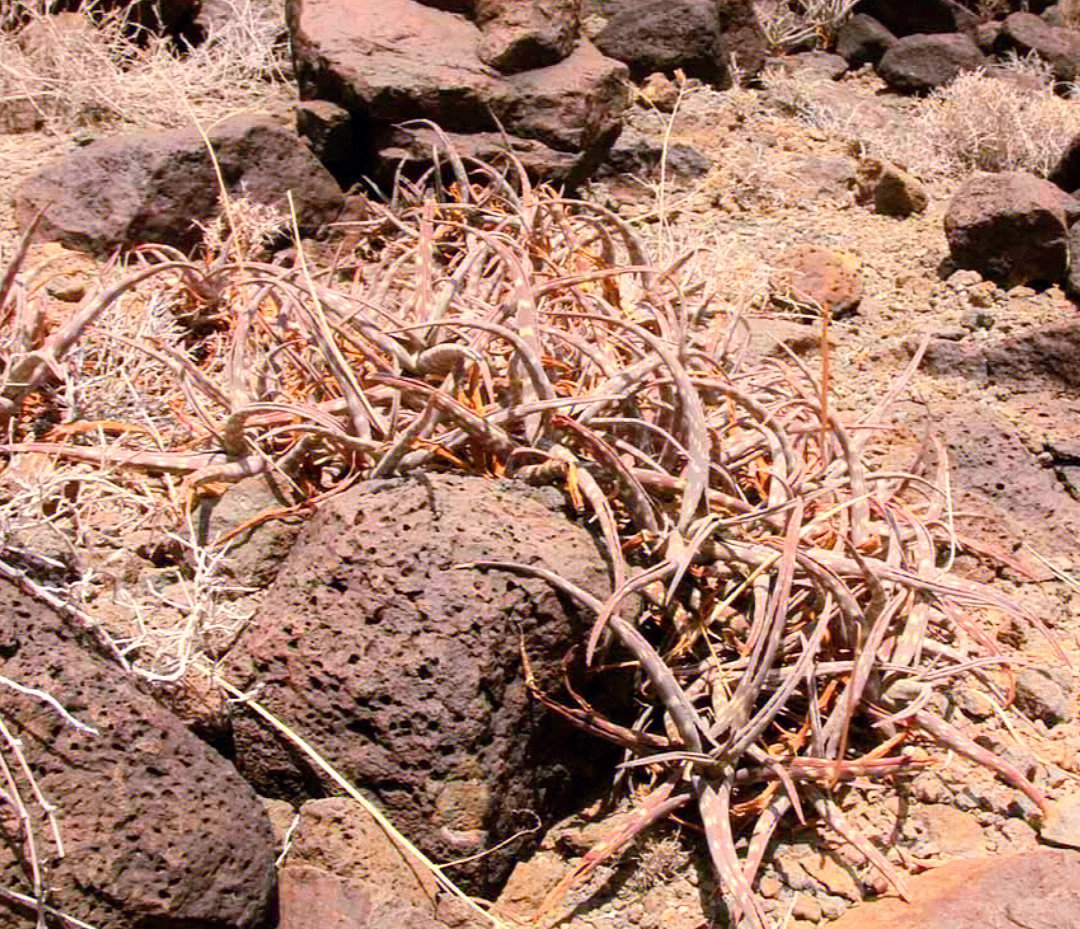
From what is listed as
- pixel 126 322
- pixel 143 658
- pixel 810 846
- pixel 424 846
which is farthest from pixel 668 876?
pixel 126 322

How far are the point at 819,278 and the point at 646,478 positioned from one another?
2.26 meters

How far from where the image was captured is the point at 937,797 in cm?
272

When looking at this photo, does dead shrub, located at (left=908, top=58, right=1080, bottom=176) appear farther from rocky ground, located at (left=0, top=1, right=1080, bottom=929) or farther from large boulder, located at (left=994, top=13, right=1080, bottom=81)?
large boulder, located at (left=994, top=13, right=1080, bottom=81)

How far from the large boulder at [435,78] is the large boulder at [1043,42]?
2.97 metres

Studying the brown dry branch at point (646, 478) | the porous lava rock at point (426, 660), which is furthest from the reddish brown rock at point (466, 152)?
the porous lava rock at point (426, 660)

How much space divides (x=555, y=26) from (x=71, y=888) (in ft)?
12.6

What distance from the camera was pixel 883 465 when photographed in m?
3.76

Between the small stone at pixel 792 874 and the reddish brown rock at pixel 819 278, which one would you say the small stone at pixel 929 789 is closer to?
the small stone at pixel 792 874

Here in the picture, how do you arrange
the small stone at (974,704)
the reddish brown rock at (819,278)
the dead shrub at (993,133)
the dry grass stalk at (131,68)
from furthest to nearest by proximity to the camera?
the dead shrub at (993,133), the dry grass stalk at (131,68), the reddish brown rock at (819,278), the small stone at (974,704)

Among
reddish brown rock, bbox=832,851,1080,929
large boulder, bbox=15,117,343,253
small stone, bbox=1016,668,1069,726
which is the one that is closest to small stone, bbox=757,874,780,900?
reddish brown rock, bbox=832,851,1080,929

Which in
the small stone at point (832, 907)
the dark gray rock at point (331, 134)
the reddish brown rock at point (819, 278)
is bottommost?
the reddish brown rock at point (819, 278)

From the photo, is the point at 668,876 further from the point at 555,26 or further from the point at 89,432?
the point at 555,26

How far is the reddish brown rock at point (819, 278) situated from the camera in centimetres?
478

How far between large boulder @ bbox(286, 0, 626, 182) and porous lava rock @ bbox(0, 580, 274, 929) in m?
2.97
